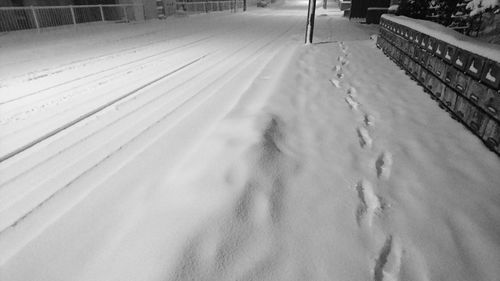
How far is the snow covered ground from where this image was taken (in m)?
1.80

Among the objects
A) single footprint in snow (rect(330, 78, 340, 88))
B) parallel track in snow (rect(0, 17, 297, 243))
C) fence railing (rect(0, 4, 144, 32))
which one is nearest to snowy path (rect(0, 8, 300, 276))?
parallel track in snow (rect(0, 17, 297, 243))

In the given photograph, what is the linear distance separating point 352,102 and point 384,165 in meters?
1.89

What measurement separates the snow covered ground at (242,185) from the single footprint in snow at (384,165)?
21mm

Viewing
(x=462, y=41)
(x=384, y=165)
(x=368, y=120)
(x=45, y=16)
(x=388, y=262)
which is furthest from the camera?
(x=45, y=16)

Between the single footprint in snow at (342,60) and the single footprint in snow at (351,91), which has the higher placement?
the single footprint in snow at (342,60)

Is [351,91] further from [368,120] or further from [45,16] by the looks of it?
[45,16]

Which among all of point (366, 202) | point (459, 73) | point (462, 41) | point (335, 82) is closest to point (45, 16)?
point (335, 82)

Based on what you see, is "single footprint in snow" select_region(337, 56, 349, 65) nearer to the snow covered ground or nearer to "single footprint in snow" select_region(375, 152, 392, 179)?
the snow covered ground

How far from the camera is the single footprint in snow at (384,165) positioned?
2800 mm

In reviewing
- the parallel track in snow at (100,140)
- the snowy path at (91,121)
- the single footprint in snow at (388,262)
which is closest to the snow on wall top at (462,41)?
the single footprint in snow at (388,262)

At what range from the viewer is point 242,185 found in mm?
2311

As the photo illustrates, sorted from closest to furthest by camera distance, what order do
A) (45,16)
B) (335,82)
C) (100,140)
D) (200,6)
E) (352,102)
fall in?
(100,140) → (352,102) → (335,82) → (45,16) → (200,6)

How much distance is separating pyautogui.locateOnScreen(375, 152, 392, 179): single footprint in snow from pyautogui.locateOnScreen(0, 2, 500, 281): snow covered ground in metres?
0.02

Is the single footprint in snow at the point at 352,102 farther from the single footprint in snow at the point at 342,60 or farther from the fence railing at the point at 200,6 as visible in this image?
the fence railing at the point at 200,6
